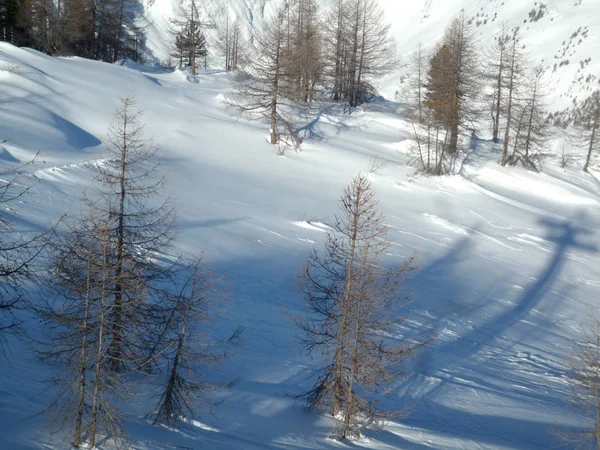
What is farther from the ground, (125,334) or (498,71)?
(498,71)

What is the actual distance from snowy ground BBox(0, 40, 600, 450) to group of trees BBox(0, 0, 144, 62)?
19.3 feet

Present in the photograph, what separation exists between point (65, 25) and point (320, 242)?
2829cm

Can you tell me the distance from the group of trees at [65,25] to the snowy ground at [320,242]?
232 inches

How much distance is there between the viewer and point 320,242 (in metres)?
16.5

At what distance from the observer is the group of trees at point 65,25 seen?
115ft

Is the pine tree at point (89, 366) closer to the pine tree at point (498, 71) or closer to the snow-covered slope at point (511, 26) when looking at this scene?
the pine tree at point (498, 71)

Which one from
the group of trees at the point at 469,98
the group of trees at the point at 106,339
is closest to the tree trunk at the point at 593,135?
the group of trees at the point at 469,98

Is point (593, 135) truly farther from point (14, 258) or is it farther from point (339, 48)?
point (14, 258)

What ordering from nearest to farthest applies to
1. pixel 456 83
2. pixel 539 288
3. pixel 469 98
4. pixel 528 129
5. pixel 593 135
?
pixel 539 288 → pixel 456 83 → pixel 528 129 → pixel 469 98 → pixel 593 135

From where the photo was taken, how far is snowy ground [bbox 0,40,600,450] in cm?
887

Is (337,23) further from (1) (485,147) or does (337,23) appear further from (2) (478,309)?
(2) (478,309)

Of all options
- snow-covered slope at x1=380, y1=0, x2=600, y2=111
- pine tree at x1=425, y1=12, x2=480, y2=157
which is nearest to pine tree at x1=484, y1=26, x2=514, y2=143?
pine tree at x1=425, y1=12, x2=480, y2=157

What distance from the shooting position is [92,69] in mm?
29594

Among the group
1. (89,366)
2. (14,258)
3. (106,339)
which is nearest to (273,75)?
(14,258)
